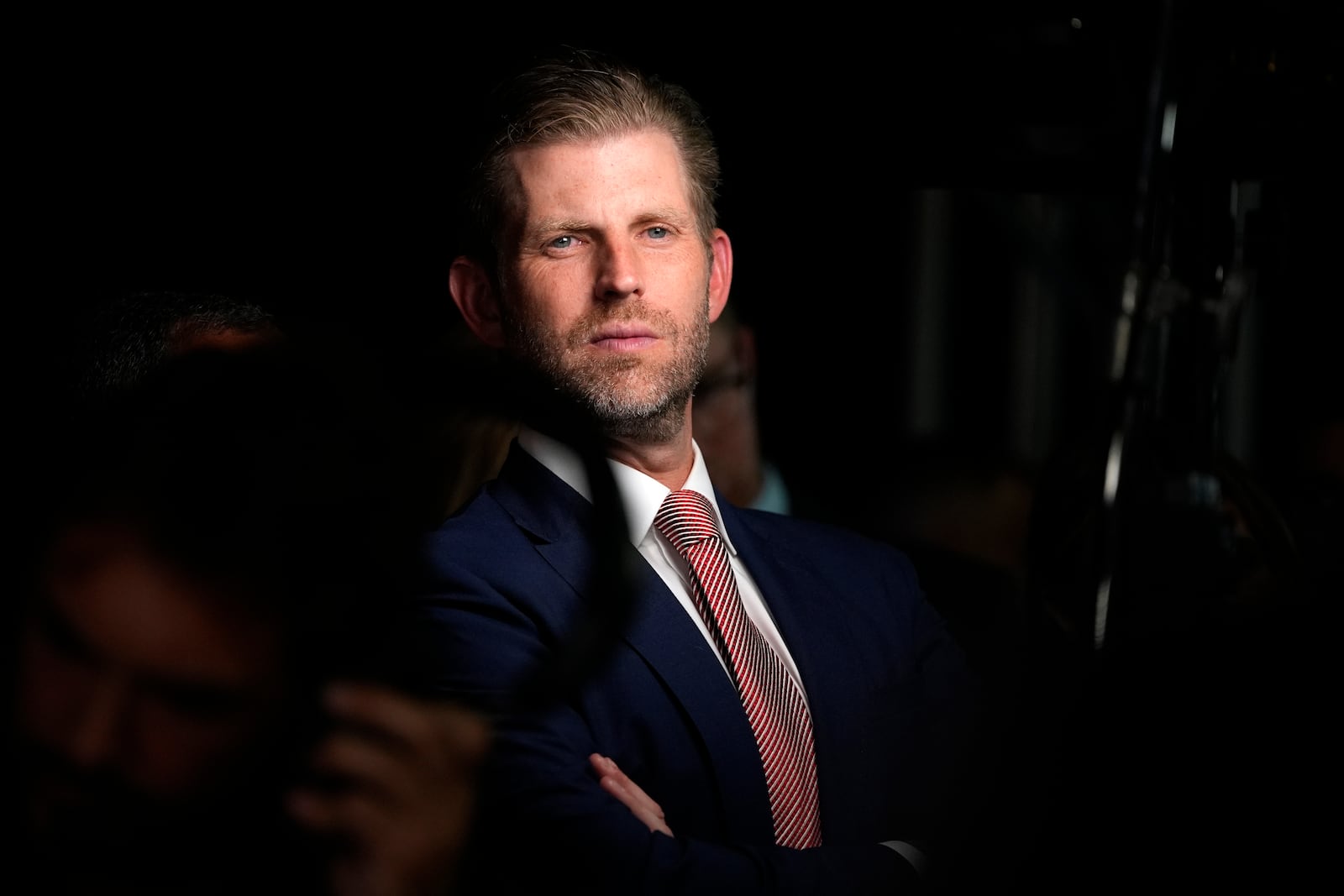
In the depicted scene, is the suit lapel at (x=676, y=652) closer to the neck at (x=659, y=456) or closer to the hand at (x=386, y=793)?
the neck at (x=659, y=456)

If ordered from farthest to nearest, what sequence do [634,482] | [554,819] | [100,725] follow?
[634,482] → [554,819] → [100,725]

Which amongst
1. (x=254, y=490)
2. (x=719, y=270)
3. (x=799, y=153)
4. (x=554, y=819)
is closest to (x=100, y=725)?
(x=254, y=490)

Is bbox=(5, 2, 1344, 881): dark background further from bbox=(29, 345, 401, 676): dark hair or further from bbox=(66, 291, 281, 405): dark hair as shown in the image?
bbox=(29, 345, 401, 676): dark hair

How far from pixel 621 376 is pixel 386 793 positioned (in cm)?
41

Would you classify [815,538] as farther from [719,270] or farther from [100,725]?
[100,725]

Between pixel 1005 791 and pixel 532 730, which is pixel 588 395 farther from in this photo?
pixel 1005 791

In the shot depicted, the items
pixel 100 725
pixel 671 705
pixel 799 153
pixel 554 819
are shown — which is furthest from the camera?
pixel 799 153

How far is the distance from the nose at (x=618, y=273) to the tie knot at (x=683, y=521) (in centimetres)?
17

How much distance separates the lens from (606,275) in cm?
102

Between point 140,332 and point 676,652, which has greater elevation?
point 140,332

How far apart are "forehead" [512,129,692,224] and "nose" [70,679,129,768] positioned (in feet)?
1.58

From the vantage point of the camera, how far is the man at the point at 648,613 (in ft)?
2.95

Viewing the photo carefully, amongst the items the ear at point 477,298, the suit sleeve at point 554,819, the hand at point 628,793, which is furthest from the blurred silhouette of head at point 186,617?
the ear at point 477,298

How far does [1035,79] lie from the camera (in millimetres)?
1210
